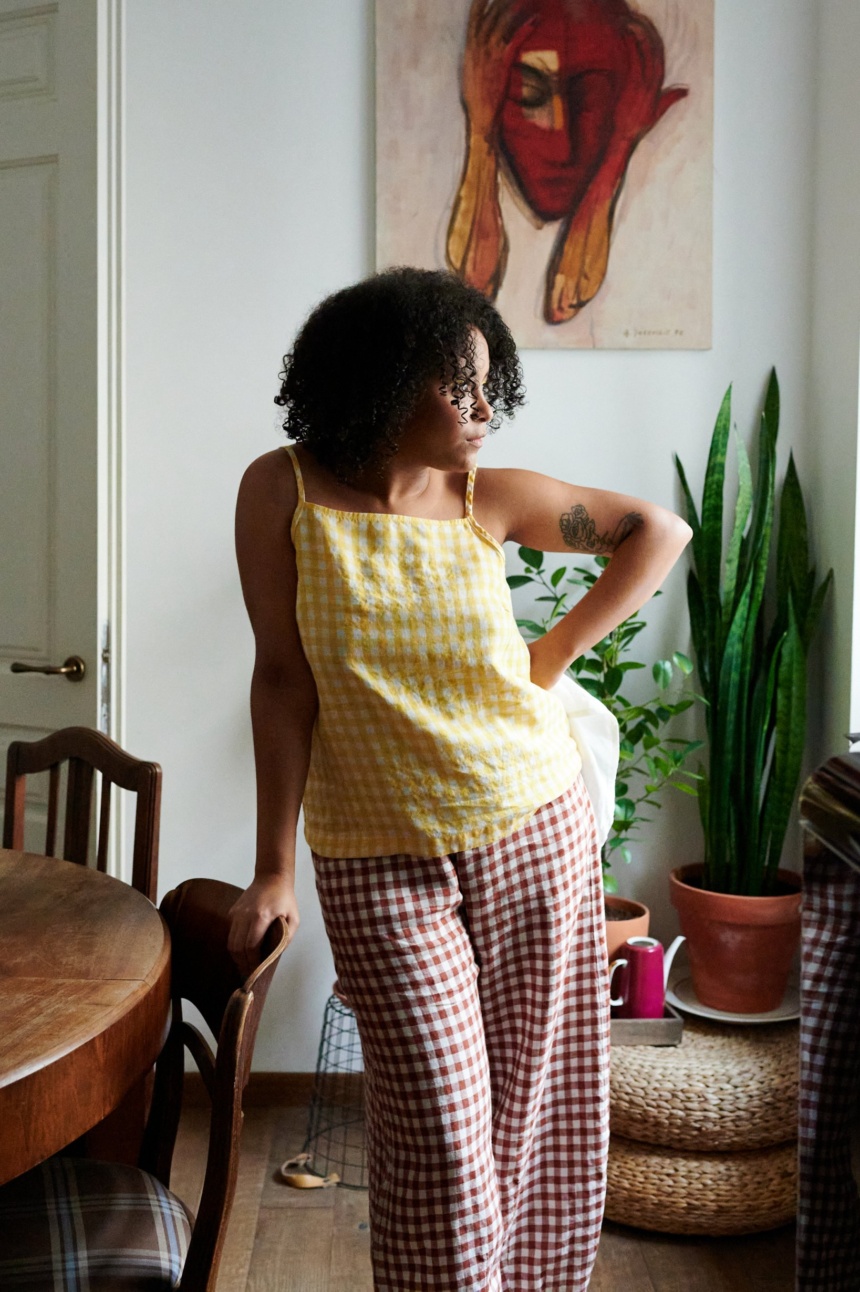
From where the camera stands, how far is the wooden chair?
1.06 meters

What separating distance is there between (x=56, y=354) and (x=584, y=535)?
1.34m

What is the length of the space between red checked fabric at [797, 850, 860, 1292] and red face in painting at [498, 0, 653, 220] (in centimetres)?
196

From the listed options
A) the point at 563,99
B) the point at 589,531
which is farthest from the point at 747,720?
the point at 563,99

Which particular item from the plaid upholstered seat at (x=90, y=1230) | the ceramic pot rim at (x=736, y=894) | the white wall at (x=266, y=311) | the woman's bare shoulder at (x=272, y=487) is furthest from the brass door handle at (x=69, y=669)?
the ceramic pot rim at (x=736, y=894)

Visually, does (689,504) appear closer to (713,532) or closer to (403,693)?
(713,532)

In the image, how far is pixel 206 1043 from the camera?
1373 mm

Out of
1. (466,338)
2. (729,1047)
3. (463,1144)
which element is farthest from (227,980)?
(729,1047)

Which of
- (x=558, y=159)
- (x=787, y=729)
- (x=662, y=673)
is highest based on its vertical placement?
(x=558, y=159)

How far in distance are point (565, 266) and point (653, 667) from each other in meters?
0.94

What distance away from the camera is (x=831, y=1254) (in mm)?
1007

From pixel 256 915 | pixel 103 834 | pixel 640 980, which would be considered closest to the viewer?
pixel 256 915

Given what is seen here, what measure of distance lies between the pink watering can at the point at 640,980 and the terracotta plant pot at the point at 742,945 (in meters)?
0.15

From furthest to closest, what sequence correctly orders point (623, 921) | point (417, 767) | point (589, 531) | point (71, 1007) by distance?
point (623, 921) < point (589, 531) < point (417, 767) < point (71, 1007)
